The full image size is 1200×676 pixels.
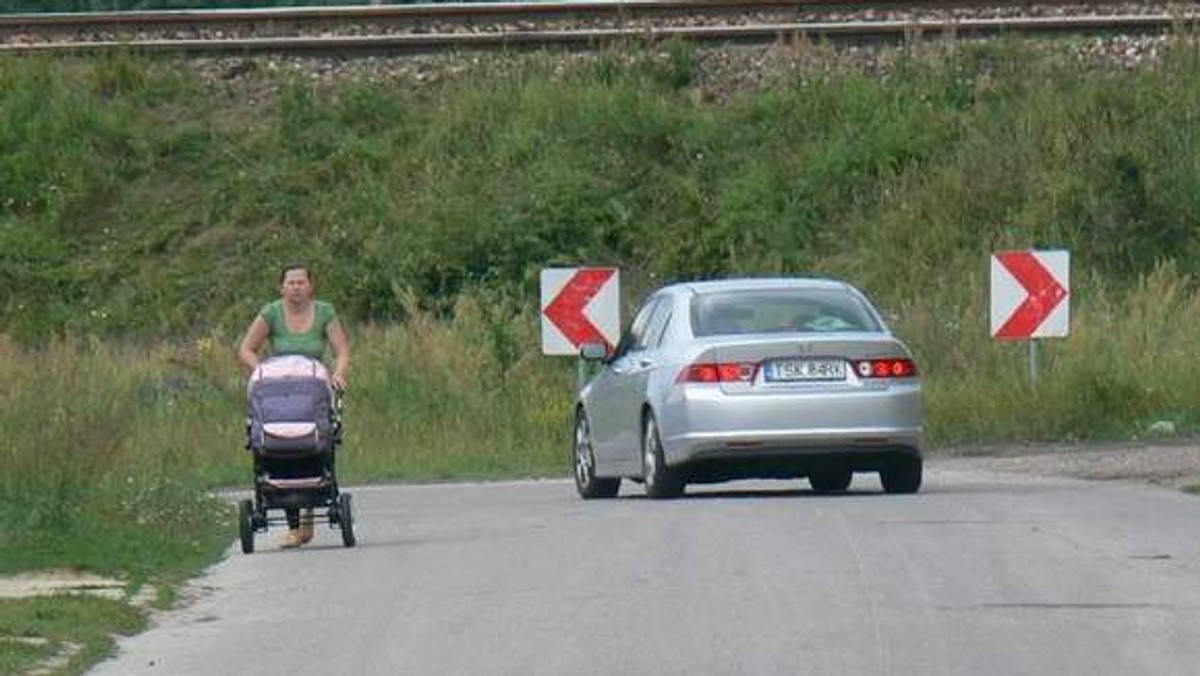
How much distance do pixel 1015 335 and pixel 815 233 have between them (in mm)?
4877

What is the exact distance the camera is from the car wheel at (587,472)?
2452 centimetres

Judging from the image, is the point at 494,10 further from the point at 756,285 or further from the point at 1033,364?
the point at 756,285

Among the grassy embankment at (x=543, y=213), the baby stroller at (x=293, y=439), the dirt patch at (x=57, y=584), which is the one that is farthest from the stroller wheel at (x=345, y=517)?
the grassy embankment at (x=543, y=213)

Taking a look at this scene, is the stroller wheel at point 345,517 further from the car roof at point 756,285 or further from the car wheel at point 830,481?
the car wheel at point 830,481

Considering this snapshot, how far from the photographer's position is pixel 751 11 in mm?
39375

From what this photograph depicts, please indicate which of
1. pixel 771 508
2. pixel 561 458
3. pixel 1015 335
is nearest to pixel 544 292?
pixel 561 458

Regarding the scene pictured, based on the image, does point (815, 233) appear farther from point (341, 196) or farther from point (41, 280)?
point (41, 280)

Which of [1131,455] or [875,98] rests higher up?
[875,98]

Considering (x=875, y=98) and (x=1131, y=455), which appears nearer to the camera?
(x=1131, y=455)

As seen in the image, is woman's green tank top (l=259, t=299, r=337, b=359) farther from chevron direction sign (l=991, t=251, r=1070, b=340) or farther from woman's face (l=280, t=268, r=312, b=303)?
chevron direction sign (l=991, t=251, r=1070, b=340)

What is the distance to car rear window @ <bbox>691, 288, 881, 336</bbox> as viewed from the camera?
22797mm

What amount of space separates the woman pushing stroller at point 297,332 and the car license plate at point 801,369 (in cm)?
364

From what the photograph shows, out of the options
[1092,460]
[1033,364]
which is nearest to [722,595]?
[1092,460]

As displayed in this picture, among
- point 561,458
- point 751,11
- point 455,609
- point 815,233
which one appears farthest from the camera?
point 751,11
